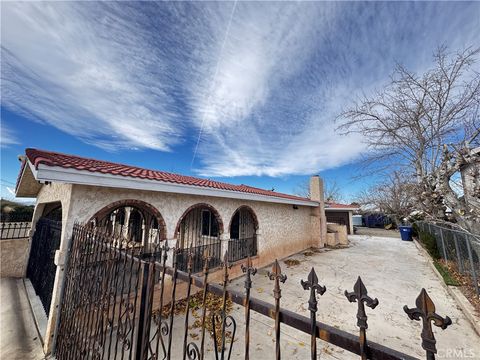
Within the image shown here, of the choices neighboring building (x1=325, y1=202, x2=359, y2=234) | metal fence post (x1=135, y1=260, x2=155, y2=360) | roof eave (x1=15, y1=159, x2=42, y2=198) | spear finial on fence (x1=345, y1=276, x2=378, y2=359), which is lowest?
metal fence post (x1=135, y1=260, x2=155, y2=360)

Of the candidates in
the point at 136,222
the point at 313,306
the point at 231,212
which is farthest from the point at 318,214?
the point at 313,306

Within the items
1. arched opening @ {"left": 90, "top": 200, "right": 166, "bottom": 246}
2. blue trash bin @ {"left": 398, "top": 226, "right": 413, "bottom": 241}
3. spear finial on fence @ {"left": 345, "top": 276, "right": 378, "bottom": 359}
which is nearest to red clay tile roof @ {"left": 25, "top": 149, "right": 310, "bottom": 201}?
arched opening @ {"left": 90, "top": 200, "right": 166, "bottom": 246}

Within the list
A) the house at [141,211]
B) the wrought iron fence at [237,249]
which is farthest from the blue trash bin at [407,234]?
the wrought iron fence at [237,249]

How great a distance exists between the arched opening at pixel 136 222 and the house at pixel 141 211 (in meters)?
0.03

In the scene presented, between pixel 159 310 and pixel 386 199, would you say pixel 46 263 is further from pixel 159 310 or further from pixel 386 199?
pixel 386 199

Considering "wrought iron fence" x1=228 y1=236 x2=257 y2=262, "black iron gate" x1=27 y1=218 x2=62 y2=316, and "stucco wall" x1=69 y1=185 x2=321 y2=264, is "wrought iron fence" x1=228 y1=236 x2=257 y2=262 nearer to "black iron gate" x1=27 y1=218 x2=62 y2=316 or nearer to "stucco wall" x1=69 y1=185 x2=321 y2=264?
"stucco wall" x1=69 y1=185 x2=321 y2=264

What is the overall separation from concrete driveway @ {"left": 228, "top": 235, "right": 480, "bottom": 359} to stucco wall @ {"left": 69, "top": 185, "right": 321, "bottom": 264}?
3.92 ft

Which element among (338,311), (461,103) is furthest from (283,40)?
(338,311)

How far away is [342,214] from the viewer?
20094 millimetres

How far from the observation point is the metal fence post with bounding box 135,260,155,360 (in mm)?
1640

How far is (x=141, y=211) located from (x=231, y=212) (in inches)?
112

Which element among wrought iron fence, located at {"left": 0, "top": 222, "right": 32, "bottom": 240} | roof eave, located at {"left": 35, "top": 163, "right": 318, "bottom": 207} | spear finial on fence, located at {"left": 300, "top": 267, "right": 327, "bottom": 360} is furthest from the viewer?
wrought iron fence, located at {"left": 0, "top": 222, "right": 32, "bottom": 240}

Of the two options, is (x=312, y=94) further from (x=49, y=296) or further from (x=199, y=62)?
(x=49, y=296)

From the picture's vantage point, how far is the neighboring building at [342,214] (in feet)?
62.9
